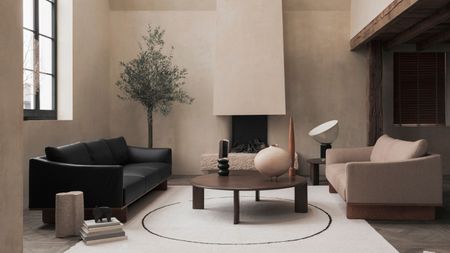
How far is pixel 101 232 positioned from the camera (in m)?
3.84

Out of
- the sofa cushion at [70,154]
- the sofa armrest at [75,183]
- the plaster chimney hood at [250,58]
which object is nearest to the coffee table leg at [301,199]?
the sofa armrest at [75,183]

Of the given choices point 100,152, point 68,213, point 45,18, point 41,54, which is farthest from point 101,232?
point 45,18

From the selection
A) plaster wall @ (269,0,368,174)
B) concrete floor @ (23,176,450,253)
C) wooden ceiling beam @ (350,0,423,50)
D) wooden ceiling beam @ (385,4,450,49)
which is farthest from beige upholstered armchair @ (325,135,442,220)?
plaster wall @ (269,0,368,174)

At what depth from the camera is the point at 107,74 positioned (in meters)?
8.07

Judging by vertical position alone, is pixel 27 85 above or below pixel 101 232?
above

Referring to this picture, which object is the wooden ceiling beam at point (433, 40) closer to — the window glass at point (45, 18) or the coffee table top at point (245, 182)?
the coffee table top at point (245, 182)

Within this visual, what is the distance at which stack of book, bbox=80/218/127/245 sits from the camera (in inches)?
149

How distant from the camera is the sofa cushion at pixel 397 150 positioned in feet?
14.9

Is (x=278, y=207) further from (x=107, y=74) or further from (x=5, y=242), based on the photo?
(x=107, y=74)

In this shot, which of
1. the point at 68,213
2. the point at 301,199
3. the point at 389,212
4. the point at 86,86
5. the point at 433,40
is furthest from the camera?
the point at 433,40

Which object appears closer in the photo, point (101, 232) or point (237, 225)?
point (101, 232)

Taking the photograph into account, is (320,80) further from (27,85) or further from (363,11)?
(27,85)

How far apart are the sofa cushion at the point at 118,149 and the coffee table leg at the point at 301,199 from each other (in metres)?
2.66

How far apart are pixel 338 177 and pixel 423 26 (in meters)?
2.39
